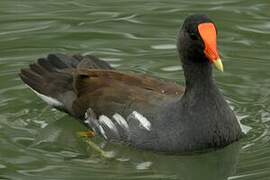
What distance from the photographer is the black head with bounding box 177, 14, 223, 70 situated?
763cm

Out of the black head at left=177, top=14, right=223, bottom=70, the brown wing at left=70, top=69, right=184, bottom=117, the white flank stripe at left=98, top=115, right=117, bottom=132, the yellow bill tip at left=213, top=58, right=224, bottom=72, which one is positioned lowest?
the white flank stripe at left=98, top=115, right=117, bottom=132

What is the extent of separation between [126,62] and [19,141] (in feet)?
6.54

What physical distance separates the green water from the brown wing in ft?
1.00

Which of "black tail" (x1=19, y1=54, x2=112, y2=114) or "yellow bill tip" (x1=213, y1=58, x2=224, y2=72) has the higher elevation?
"yellow bill tip" (x1=213, y1=58, x2=224, y2=72)

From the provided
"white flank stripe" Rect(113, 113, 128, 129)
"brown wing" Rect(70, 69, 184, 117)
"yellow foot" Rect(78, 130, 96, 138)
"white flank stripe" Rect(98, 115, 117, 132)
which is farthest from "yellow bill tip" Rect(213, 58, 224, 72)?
"yellow foot" Rect(78, 130, 96, 138)

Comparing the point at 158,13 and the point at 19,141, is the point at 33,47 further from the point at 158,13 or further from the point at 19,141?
the point at 19,141

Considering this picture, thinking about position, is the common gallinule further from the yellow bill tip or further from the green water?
the green water

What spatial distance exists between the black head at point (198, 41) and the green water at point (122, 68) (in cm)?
76

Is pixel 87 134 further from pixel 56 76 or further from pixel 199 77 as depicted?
pixel 199 77

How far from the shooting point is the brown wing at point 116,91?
8125 millimetres

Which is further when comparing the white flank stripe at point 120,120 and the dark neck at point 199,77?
the white flank stripe at point 120,120

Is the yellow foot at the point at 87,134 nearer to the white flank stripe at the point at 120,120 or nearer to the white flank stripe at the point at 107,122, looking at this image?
the white flank stripe at the point at 107,122

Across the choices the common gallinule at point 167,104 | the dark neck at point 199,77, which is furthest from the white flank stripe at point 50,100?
the dark neck at point 199,77

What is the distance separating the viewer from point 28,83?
29.2ft
